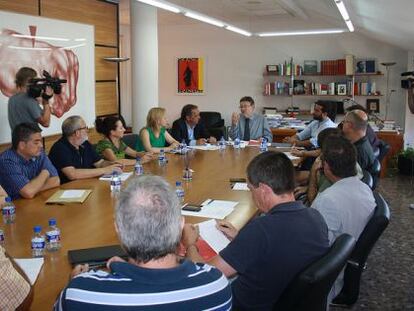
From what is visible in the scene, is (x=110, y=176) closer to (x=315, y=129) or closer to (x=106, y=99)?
(x=315, y=129)

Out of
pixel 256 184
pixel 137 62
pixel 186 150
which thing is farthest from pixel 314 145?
pixel 256 184

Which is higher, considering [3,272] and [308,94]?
[308,94]

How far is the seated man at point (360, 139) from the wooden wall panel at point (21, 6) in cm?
385

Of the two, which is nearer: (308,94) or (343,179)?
(343,179)

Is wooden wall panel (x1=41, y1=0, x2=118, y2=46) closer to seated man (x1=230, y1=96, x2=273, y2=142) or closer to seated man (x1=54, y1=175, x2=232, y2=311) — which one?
seated man (x1=230, y1=96, x2=273, y2=142)

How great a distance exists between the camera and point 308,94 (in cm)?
956

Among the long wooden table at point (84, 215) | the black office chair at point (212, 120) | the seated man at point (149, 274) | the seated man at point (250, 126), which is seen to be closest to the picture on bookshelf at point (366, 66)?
the black office chair at point (212, 120)

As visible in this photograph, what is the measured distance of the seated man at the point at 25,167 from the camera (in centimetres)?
320

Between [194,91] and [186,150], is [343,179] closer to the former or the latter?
[186,150]

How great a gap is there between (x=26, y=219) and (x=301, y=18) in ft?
→ 26.4

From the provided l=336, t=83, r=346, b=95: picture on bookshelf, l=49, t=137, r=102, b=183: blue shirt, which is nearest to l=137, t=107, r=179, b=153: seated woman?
l=49, t=137, r=102, b=183: blue shirt

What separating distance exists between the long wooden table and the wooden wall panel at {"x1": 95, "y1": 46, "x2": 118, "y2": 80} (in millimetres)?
3181

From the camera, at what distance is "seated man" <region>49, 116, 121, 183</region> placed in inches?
153

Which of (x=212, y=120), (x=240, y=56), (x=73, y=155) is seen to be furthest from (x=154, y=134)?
(x=240, y=56)
